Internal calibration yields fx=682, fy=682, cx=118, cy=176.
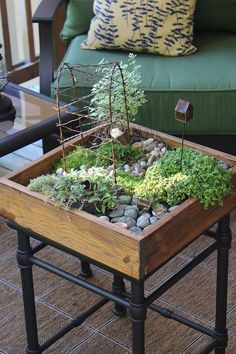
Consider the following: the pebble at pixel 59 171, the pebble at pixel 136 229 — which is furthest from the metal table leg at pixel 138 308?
the pebble at pixel 59 171

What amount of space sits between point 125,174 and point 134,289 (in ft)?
0.96

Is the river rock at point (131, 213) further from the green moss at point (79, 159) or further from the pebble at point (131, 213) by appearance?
the green moss at point (79, 159)

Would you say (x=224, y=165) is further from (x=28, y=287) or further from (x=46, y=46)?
(x=46, y=46)

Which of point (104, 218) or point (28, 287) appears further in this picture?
point (28, 287)

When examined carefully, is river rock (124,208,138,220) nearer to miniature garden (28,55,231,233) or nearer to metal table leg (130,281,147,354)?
miniature garden (28,55,231,233)

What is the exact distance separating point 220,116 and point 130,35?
0.50 meters

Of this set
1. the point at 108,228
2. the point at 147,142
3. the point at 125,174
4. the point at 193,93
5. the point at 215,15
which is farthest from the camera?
the point at 215,15

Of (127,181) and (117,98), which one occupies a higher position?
(117,98)

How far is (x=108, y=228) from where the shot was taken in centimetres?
134

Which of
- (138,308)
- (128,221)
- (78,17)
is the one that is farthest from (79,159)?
(78,17)

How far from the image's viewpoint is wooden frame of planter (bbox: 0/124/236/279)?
1331 millimetres

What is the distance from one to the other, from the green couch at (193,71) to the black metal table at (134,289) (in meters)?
0.75

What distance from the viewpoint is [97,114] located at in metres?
1.62

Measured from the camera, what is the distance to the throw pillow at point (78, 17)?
278cm
